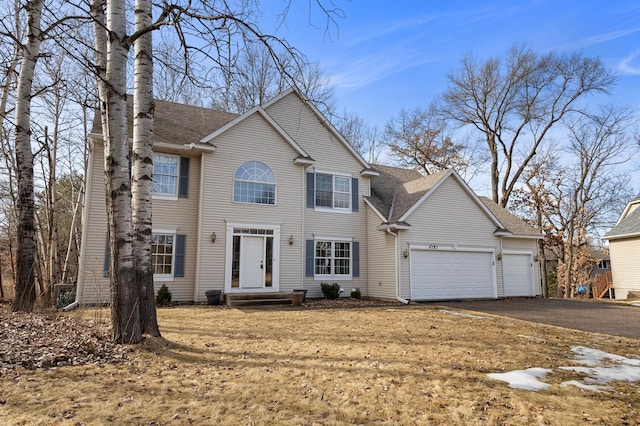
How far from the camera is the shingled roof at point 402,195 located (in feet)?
49.3

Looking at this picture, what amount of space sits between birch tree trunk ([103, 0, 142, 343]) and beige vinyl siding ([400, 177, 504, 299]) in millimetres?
10151

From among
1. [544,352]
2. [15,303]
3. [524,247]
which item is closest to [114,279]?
[15,303]

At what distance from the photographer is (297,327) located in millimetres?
7844

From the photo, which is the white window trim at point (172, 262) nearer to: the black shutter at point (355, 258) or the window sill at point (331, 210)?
the window sill at point (331, 210)

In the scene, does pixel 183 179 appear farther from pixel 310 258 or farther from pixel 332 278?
pixel 332 278

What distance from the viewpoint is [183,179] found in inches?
511

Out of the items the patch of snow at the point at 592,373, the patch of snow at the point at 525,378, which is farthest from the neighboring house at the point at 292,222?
the patch of snow at the point at 525,378

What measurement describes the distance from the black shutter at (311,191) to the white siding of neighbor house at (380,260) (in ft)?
7.94

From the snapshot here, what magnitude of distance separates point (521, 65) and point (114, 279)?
89.0 ft

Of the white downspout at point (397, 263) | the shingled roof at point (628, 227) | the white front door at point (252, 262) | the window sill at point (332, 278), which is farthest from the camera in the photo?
the shingled roof at point (628, 227)

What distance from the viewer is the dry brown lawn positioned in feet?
11.2

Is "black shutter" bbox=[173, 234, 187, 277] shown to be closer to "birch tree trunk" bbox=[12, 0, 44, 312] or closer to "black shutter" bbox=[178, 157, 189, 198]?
"black shutter" bbox=[178, 157, 189, 198]

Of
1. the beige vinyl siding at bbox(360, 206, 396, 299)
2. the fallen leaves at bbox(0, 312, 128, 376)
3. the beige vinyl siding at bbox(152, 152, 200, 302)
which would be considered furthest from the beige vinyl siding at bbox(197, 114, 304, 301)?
the fallen leaves at bbox(0, 312, 128, 376)

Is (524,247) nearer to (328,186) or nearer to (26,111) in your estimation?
(328,186)
